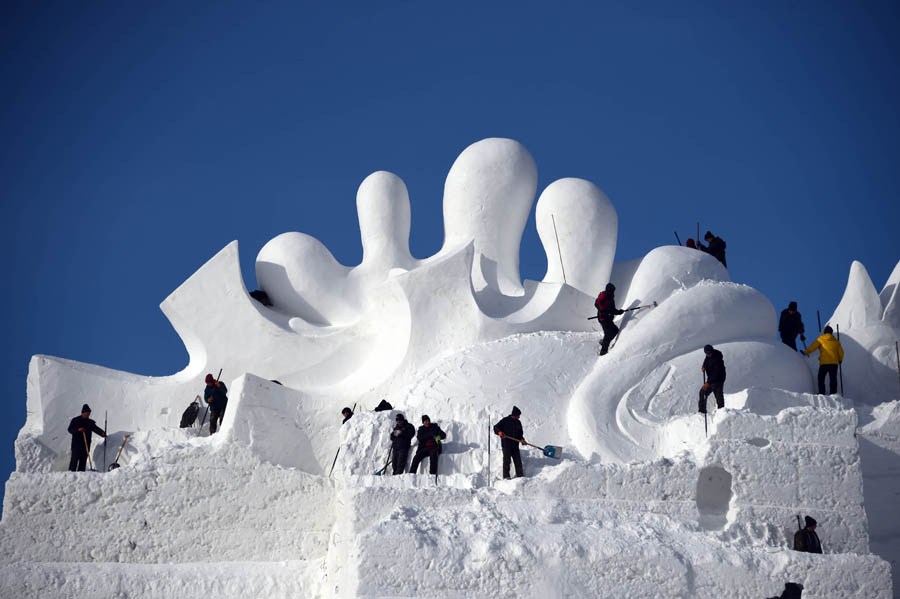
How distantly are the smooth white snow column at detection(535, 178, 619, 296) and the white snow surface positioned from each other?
37mm

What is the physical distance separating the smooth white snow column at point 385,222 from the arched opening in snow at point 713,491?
7722 millimetres

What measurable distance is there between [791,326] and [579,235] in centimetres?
366

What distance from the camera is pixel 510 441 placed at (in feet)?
50.6

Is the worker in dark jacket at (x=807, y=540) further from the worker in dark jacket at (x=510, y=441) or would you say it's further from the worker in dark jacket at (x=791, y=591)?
the worker in dark jacket at (x=510, y=441)

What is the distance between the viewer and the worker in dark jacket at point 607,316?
1894 cm

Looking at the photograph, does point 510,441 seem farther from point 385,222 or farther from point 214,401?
point 385,222

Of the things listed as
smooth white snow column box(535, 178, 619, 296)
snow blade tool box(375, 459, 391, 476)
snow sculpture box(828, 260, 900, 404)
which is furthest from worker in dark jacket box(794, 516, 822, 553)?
smooth white snow column box(535, 178, 619, 296)

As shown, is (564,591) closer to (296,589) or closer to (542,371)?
(296,589)

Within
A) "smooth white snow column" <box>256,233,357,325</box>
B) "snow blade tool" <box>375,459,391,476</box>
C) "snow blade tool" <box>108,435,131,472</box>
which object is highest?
"smooth white snow column" <box>256,233,357,325</box>

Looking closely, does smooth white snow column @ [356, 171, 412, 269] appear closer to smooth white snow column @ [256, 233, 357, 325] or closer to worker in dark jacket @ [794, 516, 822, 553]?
smooth white snow column @ [256, 233, 357, 325]

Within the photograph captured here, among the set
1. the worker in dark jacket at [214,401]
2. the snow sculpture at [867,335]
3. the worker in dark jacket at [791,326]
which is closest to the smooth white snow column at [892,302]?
the snow sculpture at [867,335]

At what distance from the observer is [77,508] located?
53.4 feet

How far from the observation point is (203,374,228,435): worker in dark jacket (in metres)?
18.7

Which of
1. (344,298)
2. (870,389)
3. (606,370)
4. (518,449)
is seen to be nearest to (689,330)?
(606,370)
